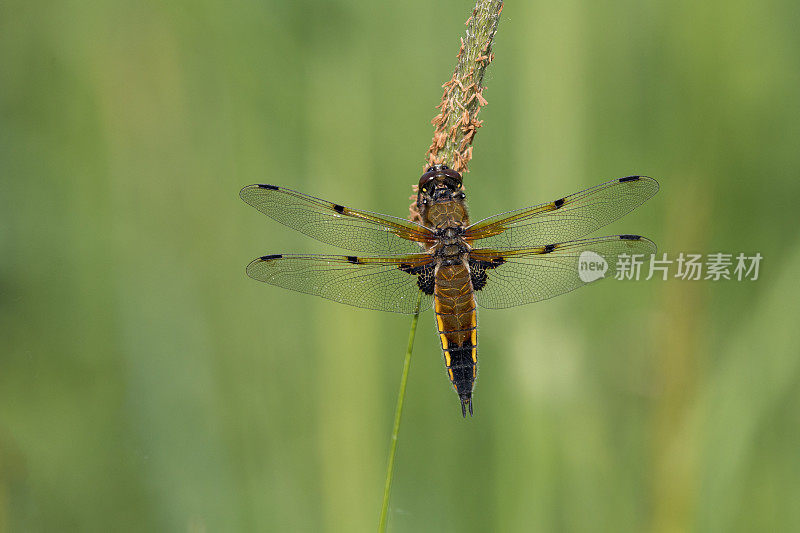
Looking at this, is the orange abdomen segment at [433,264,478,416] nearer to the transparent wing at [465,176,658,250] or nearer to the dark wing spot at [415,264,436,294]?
the dark wing spot at [415,264,436,294]

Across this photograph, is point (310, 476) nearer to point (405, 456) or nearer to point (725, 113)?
point (405, 456)

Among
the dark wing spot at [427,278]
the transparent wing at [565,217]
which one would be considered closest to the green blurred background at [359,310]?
the transparent wing at [565,217]

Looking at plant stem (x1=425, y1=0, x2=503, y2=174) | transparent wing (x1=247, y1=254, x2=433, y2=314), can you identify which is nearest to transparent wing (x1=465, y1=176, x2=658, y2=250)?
transparent wing (x1=247, y1=254, x2=433, y2=314)

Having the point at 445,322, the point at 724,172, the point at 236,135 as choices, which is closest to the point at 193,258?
the point at 236,135

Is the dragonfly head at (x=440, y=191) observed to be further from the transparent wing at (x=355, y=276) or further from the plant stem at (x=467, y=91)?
the plant stem at (x=467, y=91)

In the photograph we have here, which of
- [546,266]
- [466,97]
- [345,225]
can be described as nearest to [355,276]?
[345,225]

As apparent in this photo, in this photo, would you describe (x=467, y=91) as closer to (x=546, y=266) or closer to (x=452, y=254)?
(x=452, y=254)
